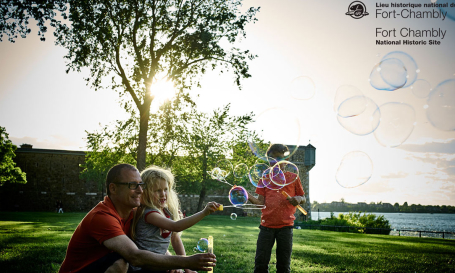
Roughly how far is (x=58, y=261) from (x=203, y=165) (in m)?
25.4

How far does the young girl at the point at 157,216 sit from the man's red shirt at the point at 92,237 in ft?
1.15

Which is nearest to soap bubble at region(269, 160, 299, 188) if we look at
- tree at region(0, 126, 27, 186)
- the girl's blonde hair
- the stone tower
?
the girl's blonde hair

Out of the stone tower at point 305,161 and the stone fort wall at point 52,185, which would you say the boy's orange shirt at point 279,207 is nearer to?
the stone fort wall at point 52,185

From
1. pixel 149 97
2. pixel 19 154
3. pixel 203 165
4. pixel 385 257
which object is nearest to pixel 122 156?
pixel 149 97

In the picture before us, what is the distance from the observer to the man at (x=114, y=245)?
2.47 m

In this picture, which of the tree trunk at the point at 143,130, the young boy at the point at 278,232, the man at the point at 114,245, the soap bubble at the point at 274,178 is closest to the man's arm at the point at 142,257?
the man at the point at 114,245

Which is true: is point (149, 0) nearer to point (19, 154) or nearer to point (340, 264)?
point (340, 264)

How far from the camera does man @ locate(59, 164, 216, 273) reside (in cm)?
247

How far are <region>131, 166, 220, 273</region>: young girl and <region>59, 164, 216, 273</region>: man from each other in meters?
0.21

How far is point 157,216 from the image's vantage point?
2955 mm

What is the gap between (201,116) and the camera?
32.1 meters

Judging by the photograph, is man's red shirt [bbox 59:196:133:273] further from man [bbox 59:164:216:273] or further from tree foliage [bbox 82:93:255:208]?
tree foliage [bbox 82:93:255:208]

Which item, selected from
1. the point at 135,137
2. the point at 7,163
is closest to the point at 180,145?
the point at 135,137

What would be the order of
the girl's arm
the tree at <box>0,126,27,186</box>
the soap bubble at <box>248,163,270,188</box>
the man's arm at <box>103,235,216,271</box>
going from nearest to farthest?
the man's arm at <box>103,235,216,271</box>
the girl's arm
the soap bubble at <box>248,163,270,188</box>
the tree at <box>0,126,27,186</box>
